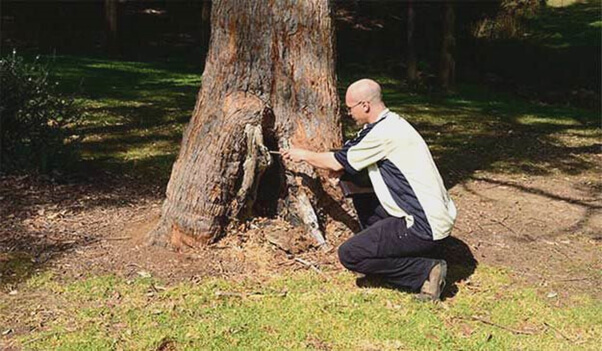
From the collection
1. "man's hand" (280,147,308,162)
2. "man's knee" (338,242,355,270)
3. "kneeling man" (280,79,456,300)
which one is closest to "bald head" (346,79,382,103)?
"kneeling man" (280,79,456,300)

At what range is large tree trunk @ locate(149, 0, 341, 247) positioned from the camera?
5641 millimetres

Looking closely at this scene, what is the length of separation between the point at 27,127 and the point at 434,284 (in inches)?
180

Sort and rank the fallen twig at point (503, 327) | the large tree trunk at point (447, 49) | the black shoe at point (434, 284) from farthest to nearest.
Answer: the large tree trunk at point (447, 49) < the black shoe at point (434, 284) < the fallen twig at point (503, 327)

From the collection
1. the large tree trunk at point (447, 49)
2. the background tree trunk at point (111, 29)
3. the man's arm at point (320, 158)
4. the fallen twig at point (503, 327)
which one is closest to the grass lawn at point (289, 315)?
the fallen twig at point (503, 327)

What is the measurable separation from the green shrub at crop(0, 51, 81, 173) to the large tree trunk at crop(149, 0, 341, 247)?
2191 millimetres

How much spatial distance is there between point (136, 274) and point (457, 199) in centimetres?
364

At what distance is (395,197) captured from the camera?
5020mm

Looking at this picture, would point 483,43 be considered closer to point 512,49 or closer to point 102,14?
point 512,49

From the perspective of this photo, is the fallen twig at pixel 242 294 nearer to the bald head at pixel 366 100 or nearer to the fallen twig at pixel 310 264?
the fallen twig at pixel 310 264

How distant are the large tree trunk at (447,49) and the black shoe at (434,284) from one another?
446 inches

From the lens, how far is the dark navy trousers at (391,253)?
4.97m

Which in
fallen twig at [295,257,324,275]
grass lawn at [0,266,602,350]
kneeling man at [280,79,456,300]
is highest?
kneeling man at [280,79,456,300]

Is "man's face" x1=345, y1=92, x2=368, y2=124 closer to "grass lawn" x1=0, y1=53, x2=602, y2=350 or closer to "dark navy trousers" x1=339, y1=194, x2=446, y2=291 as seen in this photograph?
"dark navy trousers" x1=339, y1=194, x2=446, y2=291

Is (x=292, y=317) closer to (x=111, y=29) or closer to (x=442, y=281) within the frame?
(x=442, y=281)
